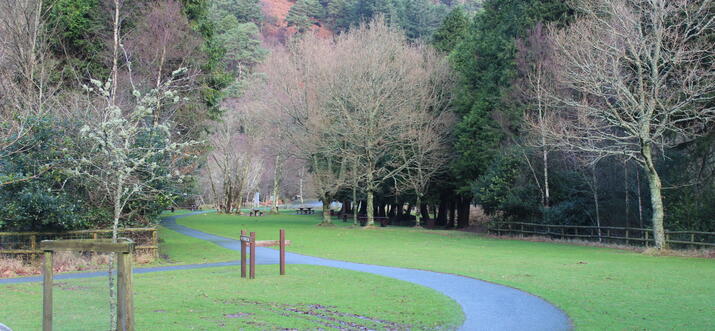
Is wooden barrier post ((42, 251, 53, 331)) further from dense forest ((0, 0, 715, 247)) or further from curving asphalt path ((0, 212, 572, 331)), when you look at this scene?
curving asphalt path ((0, 212, 572, 331))

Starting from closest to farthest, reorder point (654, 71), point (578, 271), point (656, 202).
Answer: point (578, 271)
point (654, 71)
point (656, 202)

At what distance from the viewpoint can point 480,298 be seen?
1417cm

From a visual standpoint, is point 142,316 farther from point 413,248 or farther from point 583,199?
point 583,199

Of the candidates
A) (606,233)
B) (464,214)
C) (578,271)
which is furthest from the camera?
(464,214)

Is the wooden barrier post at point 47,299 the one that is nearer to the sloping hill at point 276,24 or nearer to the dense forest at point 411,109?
the dense forest at point 411,109

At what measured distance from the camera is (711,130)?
1035 inches

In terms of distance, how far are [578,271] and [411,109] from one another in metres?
26.4

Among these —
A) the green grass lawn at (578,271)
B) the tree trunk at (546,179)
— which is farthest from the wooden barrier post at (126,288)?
the tree trunk at (546,179)

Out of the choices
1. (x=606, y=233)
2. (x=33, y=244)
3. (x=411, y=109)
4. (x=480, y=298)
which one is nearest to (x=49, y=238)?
(x=33, y=244)

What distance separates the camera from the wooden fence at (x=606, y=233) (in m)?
25.9

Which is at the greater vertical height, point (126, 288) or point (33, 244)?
point (126, 288)

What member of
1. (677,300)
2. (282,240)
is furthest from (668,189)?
(282,240)

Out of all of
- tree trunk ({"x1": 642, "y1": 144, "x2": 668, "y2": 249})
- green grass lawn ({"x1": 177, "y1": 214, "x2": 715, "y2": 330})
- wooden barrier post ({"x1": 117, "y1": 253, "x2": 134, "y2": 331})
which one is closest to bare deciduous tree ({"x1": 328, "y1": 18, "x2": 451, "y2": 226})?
green grass lawn ({"x1": 177, "y1": 214, "x2": 715, "y2": 330})

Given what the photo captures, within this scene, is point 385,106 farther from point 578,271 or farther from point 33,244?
point 33,244
